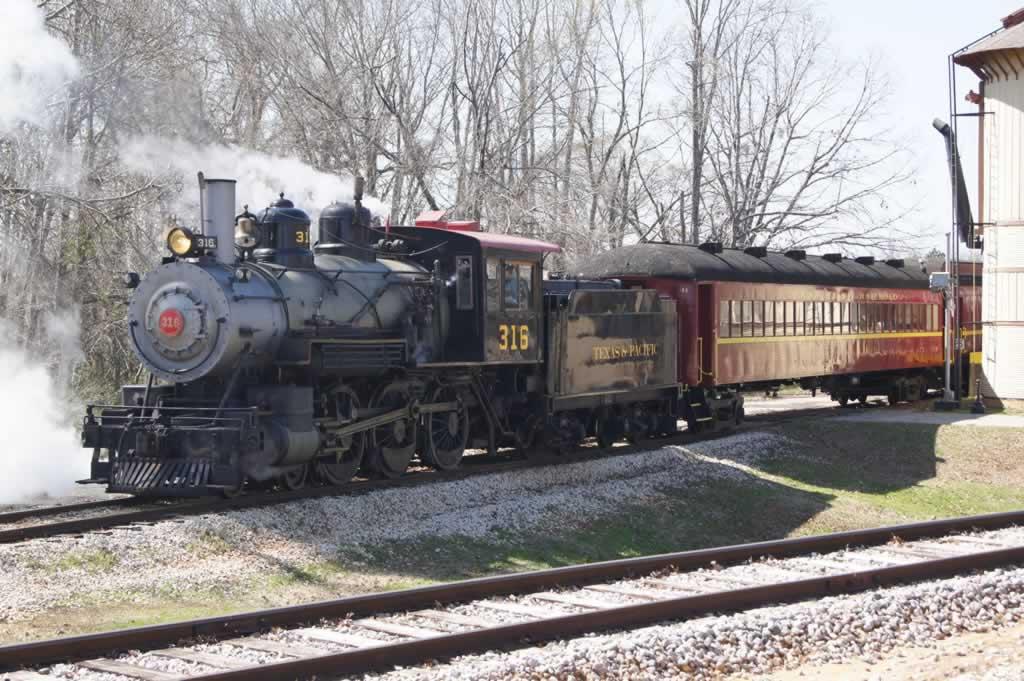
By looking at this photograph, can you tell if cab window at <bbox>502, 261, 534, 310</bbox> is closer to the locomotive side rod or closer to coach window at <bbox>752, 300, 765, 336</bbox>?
the locomotive side rod

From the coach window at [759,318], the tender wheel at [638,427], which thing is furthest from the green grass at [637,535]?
the coach window at [759,318]

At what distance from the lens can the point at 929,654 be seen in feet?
26.1

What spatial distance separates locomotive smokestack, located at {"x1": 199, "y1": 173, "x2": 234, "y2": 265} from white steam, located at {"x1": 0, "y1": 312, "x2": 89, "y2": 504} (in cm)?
403

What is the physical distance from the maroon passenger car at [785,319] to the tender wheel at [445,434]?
18.3ft

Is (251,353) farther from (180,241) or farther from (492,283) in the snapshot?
(492,283)

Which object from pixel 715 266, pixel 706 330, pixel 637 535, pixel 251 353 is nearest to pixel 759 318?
pixel 715 266

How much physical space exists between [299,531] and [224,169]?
9.68m

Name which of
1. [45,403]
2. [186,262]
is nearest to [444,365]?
[186,262]

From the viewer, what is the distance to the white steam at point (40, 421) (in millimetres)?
15148

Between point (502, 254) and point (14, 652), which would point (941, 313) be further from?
point (14, 652)

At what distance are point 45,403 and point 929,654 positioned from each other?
15190mm

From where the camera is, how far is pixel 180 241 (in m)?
12.9

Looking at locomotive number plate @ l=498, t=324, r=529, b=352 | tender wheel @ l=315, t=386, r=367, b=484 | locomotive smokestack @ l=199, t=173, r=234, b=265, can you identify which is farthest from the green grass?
locomotive smokestack @ l=199, t=173, r=234, b=265

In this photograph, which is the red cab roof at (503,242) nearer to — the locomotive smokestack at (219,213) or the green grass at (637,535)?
the locomotive smokestack at (219,213)
